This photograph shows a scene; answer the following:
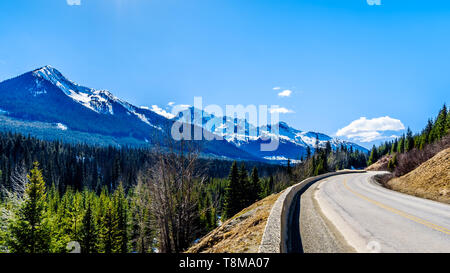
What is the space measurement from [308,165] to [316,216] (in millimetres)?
62696

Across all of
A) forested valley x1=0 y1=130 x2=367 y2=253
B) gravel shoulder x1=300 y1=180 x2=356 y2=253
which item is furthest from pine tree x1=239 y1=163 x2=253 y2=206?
gravel shoulder x1=300 y1=180 x2=356 y2=253

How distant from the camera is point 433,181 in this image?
14.8m

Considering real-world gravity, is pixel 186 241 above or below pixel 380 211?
below

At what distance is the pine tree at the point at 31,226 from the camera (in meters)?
15.1

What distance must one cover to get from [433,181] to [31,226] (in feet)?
85.8

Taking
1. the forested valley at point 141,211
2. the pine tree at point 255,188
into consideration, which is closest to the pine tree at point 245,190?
the forested valley at point 141,211

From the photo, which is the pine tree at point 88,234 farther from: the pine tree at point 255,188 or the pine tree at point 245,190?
the pine tree at point 255,188

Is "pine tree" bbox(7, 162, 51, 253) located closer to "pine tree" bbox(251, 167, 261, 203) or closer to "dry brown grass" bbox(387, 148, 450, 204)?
"dry brown grass" bbox(387, 148, 450, 204)

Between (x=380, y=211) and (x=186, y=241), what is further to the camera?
(x=186, y=241)

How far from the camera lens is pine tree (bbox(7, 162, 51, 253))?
15.1 metres

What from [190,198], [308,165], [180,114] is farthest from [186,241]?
[308,165]

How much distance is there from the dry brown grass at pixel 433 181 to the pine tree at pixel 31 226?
24057 millimetres
